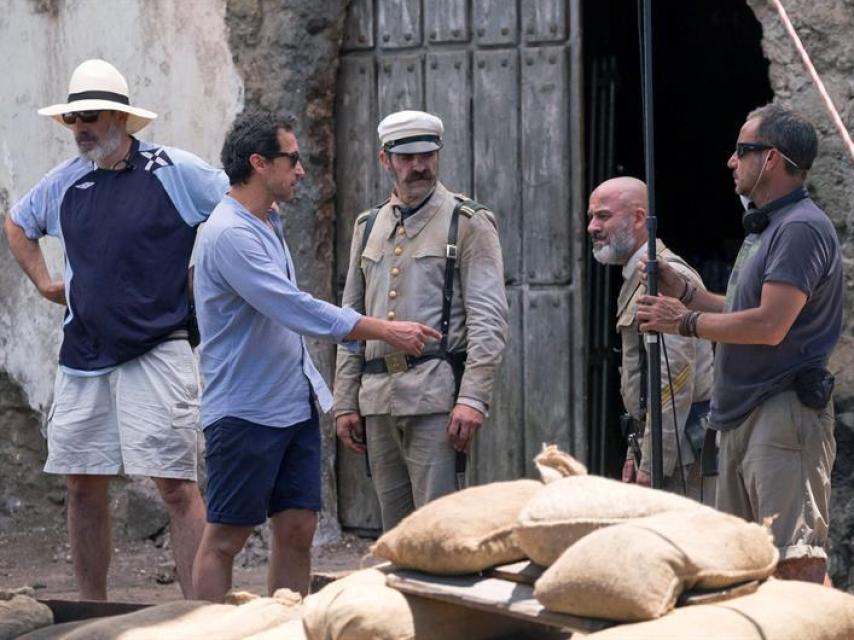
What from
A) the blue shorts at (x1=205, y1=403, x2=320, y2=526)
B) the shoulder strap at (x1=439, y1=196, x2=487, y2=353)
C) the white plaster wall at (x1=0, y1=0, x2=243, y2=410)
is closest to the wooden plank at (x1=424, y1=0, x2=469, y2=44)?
the white plaster wall at (x1=0, y1=0, x2=243, y2=410)

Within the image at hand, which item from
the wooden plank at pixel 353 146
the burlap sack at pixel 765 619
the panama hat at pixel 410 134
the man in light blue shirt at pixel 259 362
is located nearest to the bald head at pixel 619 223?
the panama hat at pixel 410 134

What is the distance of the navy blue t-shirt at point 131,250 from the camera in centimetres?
596

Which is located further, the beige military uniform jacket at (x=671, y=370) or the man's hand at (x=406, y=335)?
the beige military uniform jacket at (x=671, y=370)

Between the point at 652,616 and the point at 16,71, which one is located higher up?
the point at 16,71

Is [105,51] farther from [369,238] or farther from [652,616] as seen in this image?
[652,616]

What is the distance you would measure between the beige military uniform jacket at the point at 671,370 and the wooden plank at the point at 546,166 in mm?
1439

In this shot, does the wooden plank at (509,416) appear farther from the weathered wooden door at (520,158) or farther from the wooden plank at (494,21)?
the wooden plank at (494,21)

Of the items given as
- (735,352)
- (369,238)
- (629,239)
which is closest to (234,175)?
(369,238)

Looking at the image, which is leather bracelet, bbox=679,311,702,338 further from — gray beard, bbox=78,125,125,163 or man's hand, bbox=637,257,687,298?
gray beard, bbox=78,125,125,163

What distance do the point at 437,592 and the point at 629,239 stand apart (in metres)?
2.51

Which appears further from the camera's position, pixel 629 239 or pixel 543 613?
pixel 629 239

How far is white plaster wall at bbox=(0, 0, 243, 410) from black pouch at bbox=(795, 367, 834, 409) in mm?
3463

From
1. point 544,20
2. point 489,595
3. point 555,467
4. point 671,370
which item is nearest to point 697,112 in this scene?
point 544,20

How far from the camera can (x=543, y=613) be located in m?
3.41
